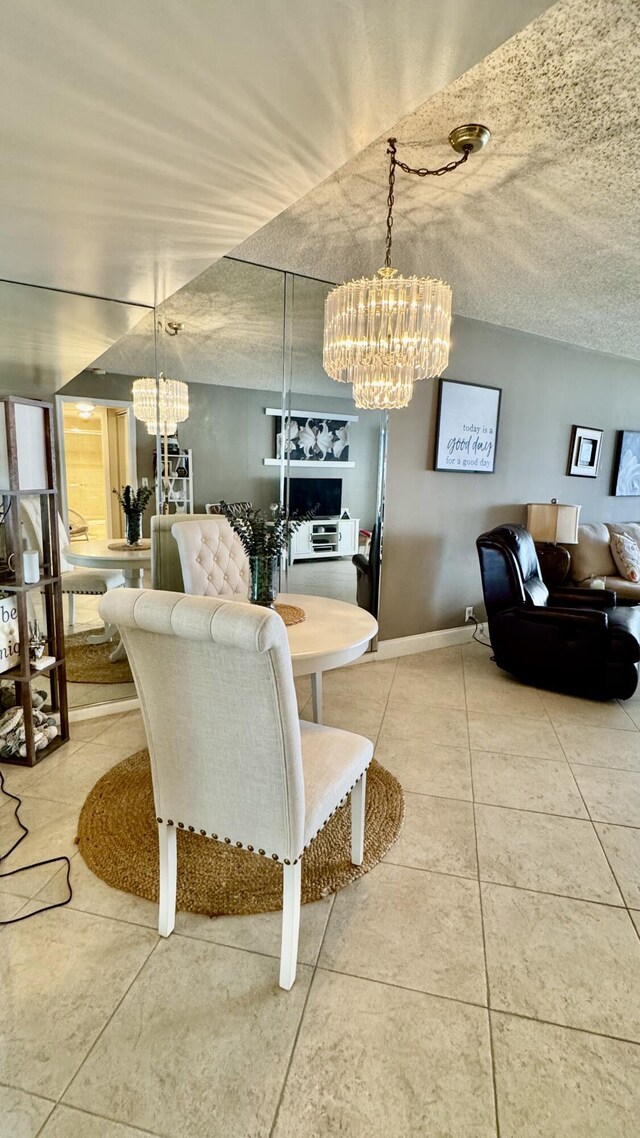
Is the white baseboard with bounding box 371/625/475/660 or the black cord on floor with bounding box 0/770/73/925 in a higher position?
the white baseboard with bounding box 371/625/475/660

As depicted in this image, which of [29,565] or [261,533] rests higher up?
[261,533]

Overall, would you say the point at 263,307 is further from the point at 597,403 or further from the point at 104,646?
the point at 597,403

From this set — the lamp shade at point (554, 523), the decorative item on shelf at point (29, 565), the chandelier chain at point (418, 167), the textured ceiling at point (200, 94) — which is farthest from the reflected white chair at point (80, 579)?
the lamp shade at point (554, 523)

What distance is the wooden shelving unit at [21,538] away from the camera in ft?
6.88

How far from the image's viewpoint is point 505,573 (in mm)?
3436

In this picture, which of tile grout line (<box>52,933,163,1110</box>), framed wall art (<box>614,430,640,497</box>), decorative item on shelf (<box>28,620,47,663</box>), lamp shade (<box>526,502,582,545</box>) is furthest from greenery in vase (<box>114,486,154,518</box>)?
framed wall art (<box>614,430,640,497</box>)

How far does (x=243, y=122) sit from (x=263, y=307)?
187cm

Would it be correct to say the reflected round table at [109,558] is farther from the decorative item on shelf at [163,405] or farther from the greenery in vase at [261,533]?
the greenery in vase at [261,533]

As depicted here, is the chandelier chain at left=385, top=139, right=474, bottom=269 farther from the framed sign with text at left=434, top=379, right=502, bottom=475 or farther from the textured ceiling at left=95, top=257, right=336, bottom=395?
the framed sign with text at left=434, top=379, right=502, bottom=475

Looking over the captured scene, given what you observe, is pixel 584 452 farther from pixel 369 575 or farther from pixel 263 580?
pixel 263 580

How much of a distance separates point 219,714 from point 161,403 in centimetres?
215

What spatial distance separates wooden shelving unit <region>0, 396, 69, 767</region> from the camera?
2098 mm

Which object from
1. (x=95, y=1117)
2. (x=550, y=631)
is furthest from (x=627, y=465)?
(x=95, y=1117)

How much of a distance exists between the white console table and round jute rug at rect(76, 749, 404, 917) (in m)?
1.86
